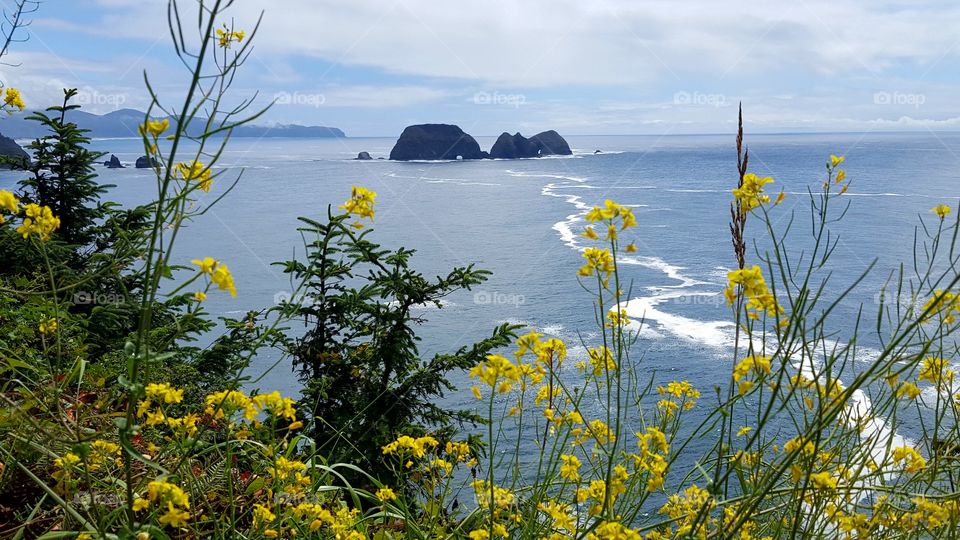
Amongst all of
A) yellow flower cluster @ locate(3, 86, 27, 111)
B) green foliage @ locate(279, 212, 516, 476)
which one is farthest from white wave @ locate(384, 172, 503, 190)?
yellow flower cluster @ locate(3, 86, 27, 111)

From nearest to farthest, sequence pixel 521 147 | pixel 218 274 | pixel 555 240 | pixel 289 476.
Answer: pixel 218 274, pixel 289 476, pixel 555 240, pixel 521 147

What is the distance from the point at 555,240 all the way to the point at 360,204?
29.7 metres

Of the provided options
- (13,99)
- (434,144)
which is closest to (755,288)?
(13,99)

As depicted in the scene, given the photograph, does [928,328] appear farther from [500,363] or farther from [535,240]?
[500,363]

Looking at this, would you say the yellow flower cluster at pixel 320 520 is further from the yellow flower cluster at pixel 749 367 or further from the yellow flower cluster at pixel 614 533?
the yellow flower cluster at pixel 749 367

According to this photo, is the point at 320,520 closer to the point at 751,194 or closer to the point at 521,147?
the point at 751,194

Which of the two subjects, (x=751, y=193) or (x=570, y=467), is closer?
(x=751, y=193)

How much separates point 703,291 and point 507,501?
21.4 m

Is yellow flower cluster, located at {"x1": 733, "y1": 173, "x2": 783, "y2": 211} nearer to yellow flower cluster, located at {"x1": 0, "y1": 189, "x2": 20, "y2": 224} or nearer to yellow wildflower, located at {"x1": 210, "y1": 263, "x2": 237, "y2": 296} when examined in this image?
yellow wildflower, located at {"x1": 210, "y1": 263, "x2": 237, "y2": 296}

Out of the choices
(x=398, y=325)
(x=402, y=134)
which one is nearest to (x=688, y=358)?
(x=398, y=325)

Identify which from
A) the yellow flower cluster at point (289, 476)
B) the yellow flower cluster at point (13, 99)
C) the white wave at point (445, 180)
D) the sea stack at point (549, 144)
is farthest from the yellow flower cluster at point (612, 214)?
the sea stack at point (549, 144)

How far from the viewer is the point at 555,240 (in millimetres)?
31297

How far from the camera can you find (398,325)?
6992mm

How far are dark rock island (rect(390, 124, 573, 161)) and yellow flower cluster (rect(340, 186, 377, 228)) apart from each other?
98.9 metres
